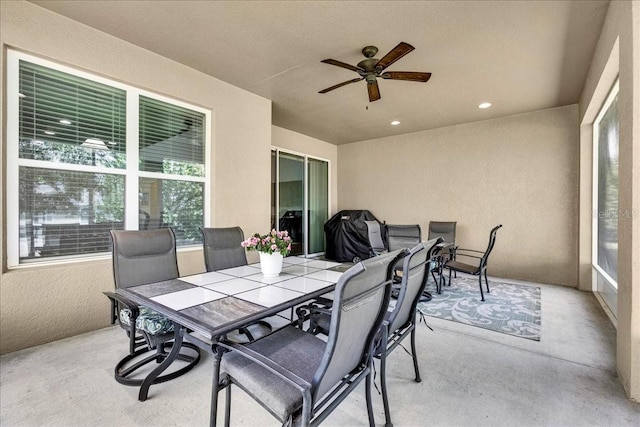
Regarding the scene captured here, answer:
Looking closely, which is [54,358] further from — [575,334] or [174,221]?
[575,334]

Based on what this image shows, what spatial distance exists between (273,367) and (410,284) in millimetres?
935

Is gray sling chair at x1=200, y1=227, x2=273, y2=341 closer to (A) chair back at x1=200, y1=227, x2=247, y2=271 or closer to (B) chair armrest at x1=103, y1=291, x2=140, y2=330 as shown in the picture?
(A) chair back at x1=200, y1=227, x2=247, y2=271

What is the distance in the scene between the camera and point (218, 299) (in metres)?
1.63

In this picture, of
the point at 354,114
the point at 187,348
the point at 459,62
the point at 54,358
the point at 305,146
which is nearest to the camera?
the point at 54,358

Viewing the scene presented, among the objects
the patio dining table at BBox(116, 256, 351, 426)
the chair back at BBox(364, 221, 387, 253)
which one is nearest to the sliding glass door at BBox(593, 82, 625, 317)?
the chair back at BBox(364, 221, 387, 253)

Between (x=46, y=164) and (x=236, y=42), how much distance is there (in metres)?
2.02

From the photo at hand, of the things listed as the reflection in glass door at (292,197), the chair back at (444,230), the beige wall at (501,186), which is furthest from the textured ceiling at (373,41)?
the chair back at (444,230)

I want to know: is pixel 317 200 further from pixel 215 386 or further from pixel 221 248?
pixel 215 386

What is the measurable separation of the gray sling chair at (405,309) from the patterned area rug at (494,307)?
143 centimetres

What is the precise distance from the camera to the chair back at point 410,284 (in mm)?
1617

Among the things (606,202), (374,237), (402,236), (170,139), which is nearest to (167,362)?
(170,139)

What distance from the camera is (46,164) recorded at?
2.54 meters

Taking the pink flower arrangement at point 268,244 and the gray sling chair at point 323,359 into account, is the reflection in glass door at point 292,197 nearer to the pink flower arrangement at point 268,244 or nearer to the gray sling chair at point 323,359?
the pink flower arrangement at point 268,244

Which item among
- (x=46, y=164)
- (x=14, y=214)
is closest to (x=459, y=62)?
(x=46, y=164)
